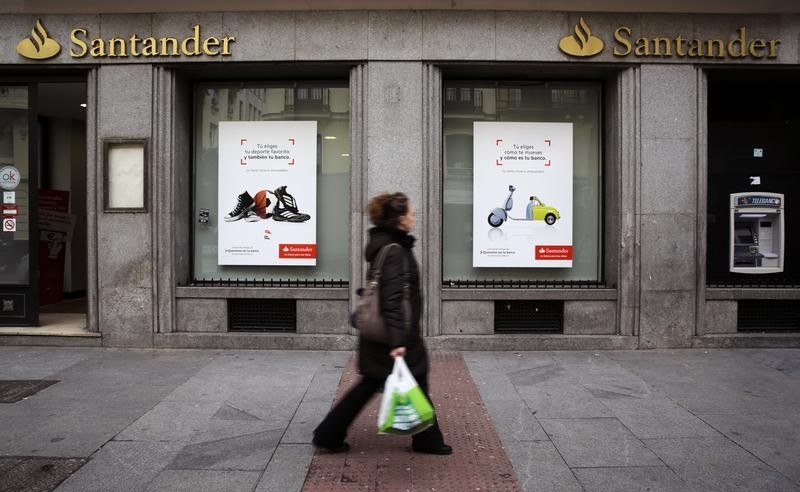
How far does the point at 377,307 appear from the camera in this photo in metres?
4.08

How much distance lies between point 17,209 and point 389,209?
24.6 ft

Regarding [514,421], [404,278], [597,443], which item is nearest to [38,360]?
[404,278]

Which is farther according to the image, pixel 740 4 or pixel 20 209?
pixel 20 209

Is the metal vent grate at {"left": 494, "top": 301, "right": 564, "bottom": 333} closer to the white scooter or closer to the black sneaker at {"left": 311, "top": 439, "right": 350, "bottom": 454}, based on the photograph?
the white scooter

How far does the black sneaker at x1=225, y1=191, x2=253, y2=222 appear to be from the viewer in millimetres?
8562

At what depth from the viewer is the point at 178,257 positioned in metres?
8.40

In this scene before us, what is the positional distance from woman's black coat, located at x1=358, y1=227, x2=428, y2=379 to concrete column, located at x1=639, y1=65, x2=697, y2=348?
5145 millimetres

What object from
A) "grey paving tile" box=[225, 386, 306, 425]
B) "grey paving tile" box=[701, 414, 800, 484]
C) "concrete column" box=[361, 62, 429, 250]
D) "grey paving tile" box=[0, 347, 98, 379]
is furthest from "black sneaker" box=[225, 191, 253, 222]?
"grey paving tile" box=[701, 414, 800, 484]

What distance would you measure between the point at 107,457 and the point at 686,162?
802 cm

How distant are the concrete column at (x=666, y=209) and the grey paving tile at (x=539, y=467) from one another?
424 centimetres

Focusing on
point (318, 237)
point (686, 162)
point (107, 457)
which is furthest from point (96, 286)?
point (686, 162)

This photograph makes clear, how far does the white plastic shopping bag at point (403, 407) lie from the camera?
3.85 metres

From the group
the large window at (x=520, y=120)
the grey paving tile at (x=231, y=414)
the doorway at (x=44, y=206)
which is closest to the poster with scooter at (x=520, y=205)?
the large window at (x=520, y=120)

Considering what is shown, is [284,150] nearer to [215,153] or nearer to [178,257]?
[215,153]
